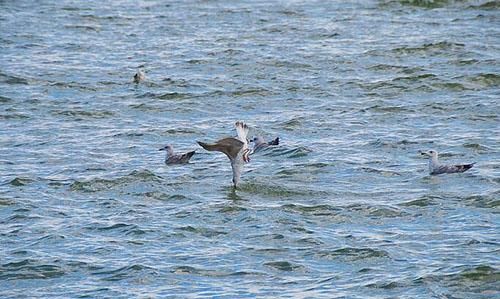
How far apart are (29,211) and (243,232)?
2.35m

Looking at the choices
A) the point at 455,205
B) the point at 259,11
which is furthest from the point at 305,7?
the point at 455,205

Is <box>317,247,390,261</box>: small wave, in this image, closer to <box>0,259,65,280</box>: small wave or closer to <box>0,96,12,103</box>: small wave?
<box>0,259,65,280</box>: small wave

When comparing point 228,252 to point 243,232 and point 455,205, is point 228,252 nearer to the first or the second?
point 243,232

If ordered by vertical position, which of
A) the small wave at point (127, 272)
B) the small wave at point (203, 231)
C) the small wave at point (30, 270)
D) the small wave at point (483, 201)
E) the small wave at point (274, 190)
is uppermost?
the small wave at point (127, 272)

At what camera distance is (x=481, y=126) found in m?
17.3

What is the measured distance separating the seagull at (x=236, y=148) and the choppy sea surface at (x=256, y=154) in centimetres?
31

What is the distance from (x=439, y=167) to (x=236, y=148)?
2.28 meters

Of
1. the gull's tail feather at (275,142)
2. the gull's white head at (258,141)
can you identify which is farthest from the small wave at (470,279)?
the gull's white head at (258,141)

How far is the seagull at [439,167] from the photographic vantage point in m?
14.7

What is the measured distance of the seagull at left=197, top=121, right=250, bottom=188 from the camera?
1380 centimetres

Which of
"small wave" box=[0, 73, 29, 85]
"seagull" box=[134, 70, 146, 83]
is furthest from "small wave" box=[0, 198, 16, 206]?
"small wave" box=[0, 73, 29, 85]

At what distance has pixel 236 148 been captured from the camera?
14.0 m

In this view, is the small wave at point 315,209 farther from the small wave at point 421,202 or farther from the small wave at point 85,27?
the small wave at point 85,27

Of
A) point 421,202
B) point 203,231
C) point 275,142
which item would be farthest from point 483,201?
point 275,142
